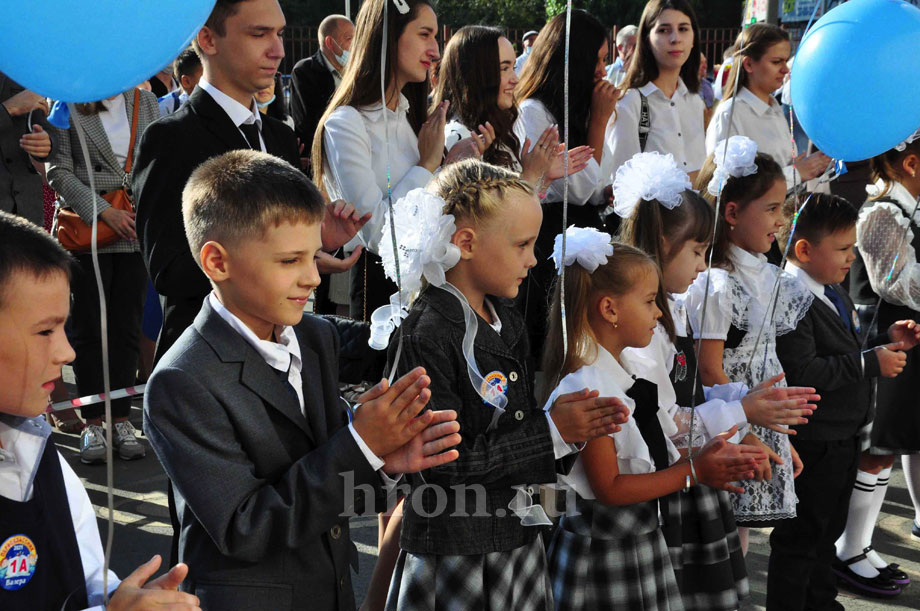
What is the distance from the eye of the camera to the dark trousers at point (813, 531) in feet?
9.82

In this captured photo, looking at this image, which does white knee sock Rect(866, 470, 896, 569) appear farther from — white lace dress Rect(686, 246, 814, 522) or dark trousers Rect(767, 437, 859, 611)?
white lace dress Rect(686, 246, 814, 522)

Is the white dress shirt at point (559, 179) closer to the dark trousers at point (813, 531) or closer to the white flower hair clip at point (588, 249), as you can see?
the white flower hair clip at point (588, 249)

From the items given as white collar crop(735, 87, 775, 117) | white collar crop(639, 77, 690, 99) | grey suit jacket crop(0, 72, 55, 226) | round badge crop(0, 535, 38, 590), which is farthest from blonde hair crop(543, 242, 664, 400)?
grey suit jacket crop(0, 72, 55, 226)

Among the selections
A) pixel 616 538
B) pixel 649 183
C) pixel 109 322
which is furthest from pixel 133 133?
pixel 616 538

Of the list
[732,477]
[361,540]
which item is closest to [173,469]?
[732,477]

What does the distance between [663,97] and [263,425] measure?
9.85 ft

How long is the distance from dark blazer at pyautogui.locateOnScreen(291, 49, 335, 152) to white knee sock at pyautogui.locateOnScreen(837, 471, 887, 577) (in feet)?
10.3

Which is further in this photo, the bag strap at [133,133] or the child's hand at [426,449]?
the bag strap at [133,133]

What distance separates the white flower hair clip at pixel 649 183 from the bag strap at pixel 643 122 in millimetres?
1136

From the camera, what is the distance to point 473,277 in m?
2.33

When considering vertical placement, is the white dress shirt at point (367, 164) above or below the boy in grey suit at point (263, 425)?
above

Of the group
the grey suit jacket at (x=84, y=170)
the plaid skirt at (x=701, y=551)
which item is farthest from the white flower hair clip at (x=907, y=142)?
the grey suit jacket at (x=84, y=170)

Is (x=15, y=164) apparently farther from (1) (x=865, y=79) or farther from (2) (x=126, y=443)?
(1) (x=865, y=79)

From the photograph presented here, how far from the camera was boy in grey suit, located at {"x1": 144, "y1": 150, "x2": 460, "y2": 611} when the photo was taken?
1.67 meters
